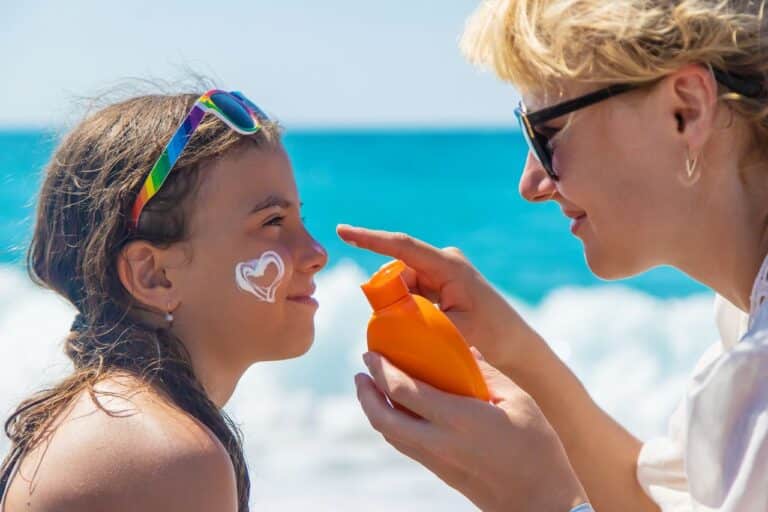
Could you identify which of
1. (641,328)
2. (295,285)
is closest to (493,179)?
(641,328)

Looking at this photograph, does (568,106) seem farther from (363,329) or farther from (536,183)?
(363,329)

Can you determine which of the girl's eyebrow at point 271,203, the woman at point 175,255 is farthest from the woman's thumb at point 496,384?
the girl's eyebrow at point 271,203

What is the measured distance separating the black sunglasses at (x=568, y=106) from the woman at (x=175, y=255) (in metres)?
0.70

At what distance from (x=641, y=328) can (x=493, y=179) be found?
15450 millimetres

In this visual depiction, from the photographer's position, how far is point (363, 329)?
10688 millimetres

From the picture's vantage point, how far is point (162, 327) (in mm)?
3012

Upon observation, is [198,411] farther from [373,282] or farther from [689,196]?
[689,196]

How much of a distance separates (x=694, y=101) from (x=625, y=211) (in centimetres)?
31

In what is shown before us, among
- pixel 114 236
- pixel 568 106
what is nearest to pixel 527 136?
pixel 568 106

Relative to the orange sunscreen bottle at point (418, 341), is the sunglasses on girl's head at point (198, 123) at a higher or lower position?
higher

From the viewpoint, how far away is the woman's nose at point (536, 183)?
2.91 m

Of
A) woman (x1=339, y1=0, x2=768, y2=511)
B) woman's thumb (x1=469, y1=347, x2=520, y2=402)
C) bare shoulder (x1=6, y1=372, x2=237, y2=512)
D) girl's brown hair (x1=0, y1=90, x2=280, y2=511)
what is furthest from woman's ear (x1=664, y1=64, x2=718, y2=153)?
bare shoulder (x1=6, y1=372, x2=237, y2=512)

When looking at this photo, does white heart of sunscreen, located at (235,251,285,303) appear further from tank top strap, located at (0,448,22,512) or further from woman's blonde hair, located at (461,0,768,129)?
woman's blonde hair, located at (461,0,768,129)

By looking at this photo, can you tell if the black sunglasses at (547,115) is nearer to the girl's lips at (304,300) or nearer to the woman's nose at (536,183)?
the woman's nose at (536,183)
